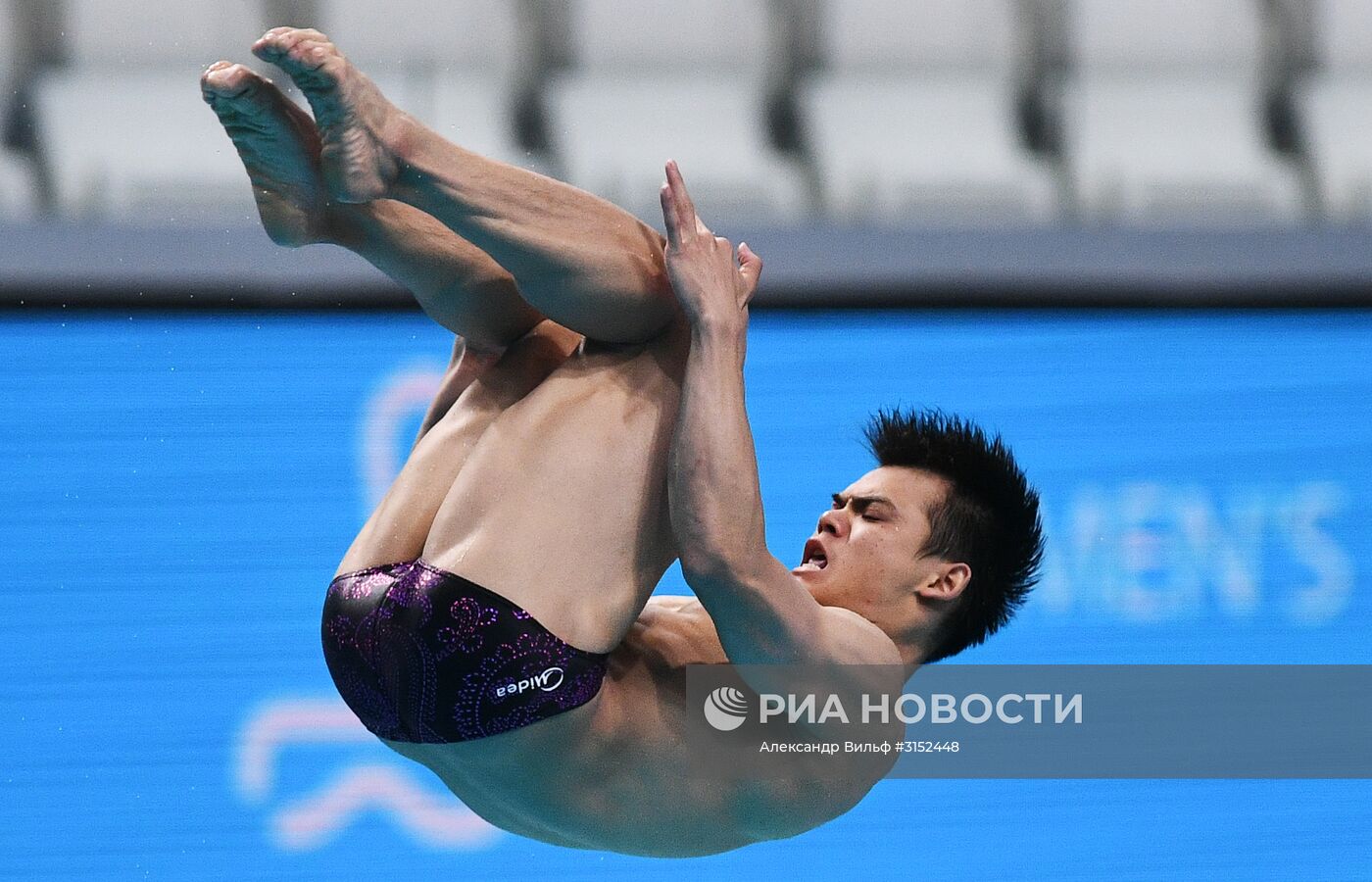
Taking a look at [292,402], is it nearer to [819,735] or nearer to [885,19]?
[819,735]

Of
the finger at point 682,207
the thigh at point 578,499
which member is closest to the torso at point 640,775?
the thigh at point 578,499

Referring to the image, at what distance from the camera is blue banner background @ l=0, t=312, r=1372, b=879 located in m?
2.39

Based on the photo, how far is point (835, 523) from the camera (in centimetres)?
166

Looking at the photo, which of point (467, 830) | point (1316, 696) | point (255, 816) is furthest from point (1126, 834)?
point (255, 816)

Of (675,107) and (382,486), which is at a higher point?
(675,107)

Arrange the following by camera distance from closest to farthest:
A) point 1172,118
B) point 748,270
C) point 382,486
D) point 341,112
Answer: point 341,112 → point 748,270 → point 382,486 → point 1172,118

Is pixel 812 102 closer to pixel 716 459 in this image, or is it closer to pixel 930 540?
pixel 930 540

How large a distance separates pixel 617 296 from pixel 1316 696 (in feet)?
5.75

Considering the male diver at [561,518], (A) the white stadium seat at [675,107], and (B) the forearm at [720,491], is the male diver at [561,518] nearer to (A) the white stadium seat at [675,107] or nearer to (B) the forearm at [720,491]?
(B) the forearm at [720,491]

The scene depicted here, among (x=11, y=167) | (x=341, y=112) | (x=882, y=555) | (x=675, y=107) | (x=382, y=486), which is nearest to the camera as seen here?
(x=341, y=112)

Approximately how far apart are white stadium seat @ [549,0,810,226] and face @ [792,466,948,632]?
121 cm

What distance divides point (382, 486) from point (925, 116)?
4.32 feet

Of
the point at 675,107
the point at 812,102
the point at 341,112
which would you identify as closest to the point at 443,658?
the point at 341,112

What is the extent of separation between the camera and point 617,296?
1370 mm
